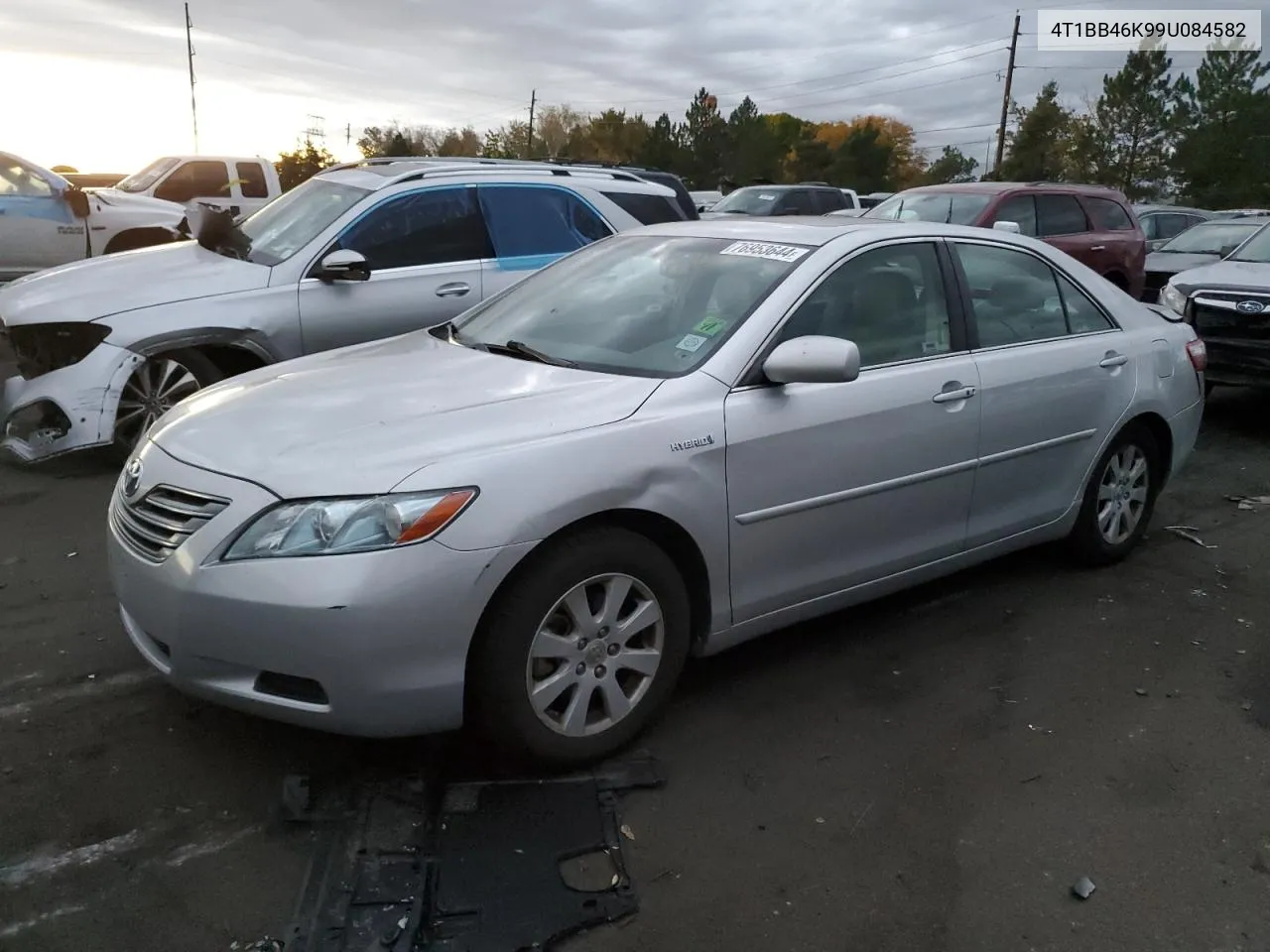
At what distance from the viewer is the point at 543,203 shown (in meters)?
7.30

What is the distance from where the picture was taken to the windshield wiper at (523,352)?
376cm

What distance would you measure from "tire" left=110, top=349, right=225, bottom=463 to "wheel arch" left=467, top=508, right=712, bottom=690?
146 inches

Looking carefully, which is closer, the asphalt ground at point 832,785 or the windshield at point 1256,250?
the asphalt ground at point 832,785

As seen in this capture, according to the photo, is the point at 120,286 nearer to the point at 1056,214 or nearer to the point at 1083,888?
the point at 1083,888

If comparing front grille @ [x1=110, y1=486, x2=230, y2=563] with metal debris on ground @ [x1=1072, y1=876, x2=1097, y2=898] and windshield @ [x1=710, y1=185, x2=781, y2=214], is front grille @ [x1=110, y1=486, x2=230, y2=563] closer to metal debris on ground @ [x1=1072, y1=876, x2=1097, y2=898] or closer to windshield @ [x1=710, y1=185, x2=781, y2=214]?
metal debris on ground @ [x1=1072, y1=876, x2=1097, y2=898]

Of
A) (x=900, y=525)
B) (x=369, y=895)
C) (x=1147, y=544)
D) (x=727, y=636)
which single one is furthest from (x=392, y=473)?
(x=1147, y=544)

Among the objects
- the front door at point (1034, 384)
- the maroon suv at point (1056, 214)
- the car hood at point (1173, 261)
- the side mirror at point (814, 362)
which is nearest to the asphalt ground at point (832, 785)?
the front door at point (1034, 384)

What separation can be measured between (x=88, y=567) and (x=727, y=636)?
295cm

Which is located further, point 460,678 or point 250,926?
point 460,678

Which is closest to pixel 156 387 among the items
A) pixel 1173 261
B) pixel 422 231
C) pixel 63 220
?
pixel 422 231

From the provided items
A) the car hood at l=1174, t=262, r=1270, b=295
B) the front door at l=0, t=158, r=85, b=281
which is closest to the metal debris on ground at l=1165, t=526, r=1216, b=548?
the car hood at l=1174, t=262, r=1270, b=295

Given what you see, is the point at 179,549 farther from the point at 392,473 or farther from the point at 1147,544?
the point at 1147,544

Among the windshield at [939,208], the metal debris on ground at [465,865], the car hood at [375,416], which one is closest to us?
the metal debris on ground at [465,865]

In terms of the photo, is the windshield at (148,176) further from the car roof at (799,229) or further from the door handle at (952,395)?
the door handle at (952,395)
